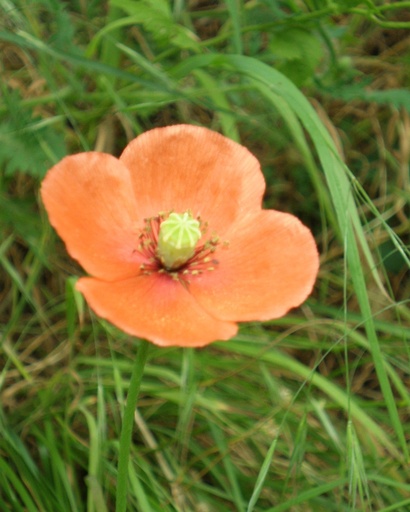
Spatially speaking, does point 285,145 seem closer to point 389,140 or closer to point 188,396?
point 389,140

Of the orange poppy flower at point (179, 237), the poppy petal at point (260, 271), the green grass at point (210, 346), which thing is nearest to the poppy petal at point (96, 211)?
the orange poppy flower at point (179, 237)

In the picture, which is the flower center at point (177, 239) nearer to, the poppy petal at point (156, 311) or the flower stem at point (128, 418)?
the poppy petal at point (156, 311)

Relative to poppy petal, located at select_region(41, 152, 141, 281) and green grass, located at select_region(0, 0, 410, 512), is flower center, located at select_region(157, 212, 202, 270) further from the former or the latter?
green grass, located at select_region(0, 0, 410, 512)

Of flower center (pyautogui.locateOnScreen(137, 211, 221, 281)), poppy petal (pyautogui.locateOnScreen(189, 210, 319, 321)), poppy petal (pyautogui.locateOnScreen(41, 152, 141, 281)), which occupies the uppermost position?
poppy petal (pyautogui.locateOnScreen(41, 152, 141, 281))

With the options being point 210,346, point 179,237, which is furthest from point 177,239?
point 210,346

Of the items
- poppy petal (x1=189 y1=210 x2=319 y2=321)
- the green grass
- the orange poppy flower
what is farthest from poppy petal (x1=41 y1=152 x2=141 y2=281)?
the green grass

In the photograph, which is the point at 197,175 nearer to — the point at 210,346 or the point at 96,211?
the point at 96,211

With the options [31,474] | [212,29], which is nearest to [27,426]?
[31,474]
